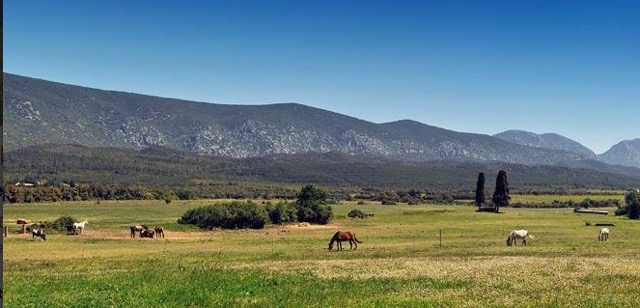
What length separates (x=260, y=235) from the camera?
75125 mm

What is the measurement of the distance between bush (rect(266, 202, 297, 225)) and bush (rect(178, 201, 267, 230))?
4233mm

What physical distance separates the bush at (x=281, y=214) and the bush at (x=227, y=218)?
4233mm

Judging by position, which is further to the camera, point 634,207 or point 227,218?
point 634,207

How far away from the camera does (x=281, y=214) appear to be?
92.1 m

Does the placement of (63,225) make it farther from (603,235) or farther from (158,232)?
(603,235)

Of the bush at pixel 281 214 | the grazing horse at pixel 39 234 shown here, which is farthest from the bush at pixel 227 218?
the grazing horse at pixel 39 234

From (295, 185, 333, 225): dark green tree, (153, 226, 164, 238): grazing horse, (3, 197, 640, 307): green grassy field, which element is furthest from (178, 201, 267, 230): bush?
(3, 197, 640, 307): green grassy field

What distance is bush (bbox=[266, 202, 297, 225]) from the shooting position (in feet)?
302

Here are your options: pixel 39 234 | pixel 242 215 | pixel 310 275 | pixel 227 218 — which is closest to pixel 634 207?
pixel 242 215

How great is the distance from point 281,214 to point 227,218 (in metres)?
9.10

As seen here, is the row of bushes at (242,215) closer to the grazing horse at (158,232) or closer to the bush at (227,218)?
the bush at (227,218)

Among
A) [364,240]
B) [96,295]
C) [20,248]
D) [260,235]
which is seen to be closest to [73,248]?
[20,248]

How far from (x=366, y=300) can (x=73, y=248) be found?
40.6 metres

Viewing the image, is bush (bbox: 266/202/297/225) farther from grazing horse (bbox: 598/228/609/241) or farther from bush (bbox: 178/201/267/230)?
grazing horse (bbox: 598/228/609/241)
